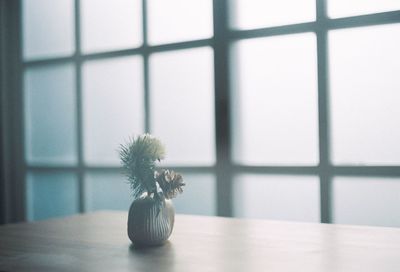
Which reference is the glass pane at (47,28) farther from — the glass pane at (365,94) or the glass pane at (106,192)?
the glass pane at (365,94)

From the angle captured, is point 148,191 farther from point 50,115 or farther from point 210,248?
point 50,115

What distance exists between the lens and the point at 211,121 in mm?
2666

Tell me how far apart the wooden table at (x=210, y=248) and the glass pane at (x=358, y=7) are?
3.47 ft

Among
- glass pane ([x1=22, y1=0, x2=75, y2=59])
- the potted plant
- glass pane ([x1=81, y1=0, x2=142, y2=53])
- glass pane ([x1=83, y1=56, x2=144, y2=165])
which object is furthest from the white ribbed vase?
glass pane ([x1=22, y1=0, x2=75, y2=59])

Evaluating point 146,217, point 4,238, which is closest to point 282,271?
A: point 146,217

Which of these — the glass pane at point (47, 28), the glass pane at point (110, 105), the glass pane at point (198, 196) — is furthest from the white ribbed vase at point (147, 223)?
the glass pane at point (47, 28)

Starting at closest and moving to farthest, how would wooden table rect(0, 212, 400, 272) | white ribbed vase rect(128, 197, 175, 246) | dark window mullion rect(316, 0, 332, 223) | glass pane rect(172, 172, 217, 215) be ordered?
wooden table rect(0, 212, 400, 272) < white ribbed vase rect(128, 197, 175, 246) < dark window mullion rect(316, 0, 332, 223) < glass pane rect(172, 172, 217, 215)

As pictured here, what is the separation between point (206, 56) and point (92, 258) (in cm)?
161

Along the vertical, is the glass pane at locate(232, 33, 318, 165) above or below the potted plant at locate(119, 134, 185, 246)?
above

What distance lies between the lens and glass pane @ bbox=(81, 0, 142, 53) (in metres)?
2.94

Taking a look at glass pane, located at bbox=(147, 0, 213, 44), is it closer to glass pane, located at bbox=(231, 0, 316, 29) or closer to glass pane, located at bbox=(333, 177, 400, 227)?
glass pane, located at bbox=(231, 0, 316, 29)

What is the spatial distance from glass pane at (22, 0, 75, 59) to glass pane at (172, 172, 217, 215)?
1.14m

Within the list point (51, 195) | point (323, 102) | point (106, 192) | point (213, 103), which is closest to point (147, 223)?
point (323, 102)

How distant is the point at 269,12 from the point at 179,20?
51cm
